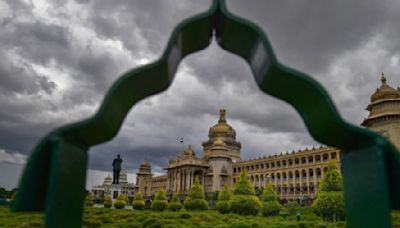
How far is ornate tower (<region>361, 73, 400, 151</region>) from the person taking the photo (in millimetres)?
38681

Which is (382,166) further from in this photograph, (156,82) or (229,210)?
(229,210)

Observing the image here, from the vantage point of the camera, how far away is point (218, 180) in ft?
225

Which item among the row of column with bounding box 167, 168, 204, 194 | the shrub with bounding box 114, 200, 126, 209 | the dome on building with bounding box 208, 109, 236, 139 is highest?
the dome on building with bounding box 208, 109, 236, 139

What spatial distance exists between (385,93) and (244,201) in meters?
23.3

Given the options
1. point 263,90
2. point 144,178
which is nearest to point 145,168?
point 144,178

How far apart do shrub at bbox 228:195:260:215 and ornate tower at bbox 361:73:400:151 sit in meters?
18.3

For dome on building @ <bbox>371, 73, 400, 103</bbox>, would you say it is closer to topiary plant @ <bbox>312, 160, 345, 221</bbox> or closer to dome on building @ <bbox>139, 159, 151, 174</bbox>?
topiary plant @ <bbox>312, 160, 345, 221</bbox>

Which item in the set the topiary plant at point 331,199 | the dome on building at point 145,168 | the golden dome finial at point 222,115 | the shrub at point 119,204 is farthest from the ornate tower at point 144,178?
the topiary plant at point 331,199

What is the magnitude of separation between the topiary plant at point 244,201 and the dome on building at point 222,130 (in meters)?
51.8

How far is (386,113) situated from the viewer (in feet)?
130

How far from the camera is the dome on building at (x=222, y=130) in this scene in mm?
84625

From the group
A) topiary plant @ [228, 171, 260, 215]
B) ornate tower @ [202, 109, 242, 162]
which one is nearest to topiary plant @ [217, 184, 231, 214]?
topiary plant @ [228, 171, 260, 215]

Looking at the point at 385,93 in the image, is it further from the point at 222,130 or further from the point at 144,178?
the point at 144,178

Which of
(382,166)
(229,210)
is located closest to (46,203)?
(382,166)
